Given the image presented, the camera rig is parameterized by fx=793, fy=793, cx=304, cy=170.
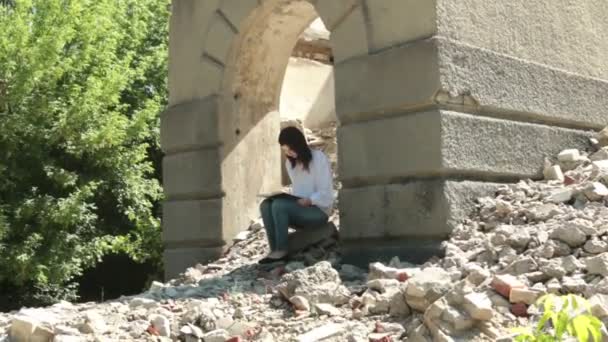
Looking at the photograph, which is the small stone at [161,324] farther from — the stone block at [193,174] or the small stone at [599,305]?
the stone block at [193,174]

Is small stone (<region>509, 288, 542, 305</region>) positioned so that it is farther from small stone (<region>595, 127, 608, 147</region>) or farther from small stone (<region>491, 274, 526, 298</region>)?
small stone (<region>595, 127, 608, 147</region>)

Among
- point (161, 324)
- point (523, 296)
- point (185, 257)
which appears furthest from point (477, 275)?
point (185, 257)

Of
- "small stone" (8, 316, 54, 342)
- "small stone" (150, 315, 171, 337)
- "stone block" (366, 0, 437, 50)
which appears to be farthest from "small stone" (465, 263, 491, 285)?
"small stone" (8, 316, 54, 342)

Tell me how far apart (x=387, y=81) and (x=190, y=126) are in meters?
2.83

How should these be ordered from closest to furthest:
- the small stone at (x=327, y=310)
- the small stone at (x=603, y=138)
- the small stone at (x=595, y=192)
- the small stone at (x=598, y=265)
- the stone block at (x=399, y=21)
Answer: the small stone at (x=598, y=265), the small stone at (x=327, y=310), the small stone at (x=595, y=192), the stone block at (x=399, y=21), the small stone at (x=603, y=138)

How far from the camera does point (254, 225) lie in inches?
321

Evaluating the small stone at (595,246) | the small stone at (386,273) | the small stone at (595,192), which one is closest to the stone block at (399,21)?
the small stone at (595,192)

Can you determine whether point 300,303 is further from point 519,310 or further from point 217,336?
point 519,310

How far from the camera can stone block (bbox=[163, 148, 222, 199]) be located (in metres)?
8.00

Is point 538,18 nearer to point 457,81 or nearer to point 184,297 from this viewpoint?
point 457,81

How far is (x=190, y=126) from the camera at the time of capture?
8258 millimetres

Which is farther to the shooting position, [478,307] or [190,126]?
[190,126]

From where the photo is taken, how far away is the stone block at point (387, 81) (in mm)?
5879

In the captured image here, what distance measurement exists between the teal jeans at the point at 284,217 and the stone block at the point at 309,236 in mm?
56
